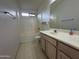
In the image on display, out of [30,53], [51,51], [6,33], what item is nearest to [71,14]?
[51,51]

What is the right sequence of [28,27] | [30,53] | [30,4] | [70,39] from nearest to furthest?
1. [70,39]
2. [30,53]
3. [30,4]
4. [28,27]

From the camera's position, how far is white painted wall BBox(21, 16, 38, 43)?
619 cm

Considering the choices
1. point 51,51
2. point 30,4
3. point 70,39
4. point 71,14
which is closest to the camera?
point 70,39

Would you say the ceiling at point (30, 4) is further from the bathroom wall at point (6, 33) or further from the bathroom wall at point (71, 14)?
the bathroom wall at point (6, 33)

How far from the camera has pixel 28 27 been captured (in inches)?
258

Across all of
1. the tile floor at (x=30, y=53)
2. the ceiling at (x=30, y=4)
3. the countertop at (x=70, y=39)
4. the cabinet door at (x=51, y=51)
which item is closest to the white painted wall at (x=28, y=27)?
the ceiling at (x=30, y=4)

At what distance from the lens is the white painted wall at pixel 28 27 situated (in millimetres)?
6191

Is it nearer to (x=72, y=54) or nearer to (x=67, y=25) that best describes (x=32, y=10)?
(x=67, y=25)

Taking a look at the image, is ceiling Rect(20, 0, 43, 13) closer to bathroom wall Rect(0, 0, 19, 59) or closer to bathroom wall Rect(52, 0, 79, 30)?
bathroom wall Rect(52, 0, 79, 30)

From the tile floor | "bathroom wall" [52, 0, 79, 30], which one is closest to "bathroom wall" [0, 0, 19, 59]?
the tile floor

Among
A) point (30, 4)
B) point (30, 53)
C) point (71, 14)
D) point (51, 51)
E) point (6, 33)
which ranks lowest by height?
point (30, 53)

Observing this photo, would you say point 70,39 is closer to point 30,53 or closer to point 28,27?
point 30,53

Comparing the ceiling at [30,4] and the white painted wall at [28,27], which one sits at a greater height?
the ceiling at [30,4]

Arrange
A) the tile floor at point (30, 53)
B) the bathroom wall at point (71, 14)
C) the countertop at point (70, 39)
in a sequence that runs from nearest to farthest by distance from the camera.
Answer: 1. the countertop at point (70, 39)
2. the bathroom wall at point (71, 14)
3. the tile floor at point (30, 53)
